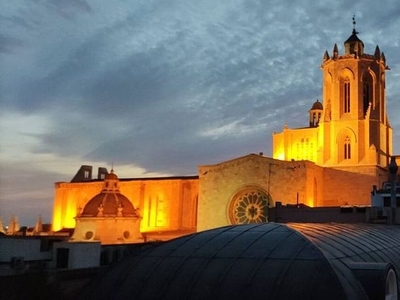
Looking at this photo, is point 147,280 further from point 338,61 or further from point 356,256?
point 338,61

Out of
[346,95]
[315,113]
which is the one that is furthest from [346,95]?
[315,113]

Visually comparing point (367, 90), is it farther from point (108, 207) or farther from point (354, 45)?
point (108, 207)

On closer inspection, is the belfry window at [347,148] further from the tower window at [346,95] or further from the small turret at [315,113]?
the small turret at [315,113]

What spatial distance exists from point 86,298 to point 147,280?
1.64 meters

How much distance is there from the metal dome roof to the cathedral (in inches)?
899

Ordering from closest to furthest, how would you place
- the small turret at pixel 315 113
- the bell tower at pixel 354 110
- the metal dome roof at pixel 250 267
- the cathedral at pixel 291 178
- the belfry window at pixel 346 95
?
the metal dome roof at pixel 250 267
the cathedral at pixel 291 178
the bell tower at pixel 354 110
the belfry window at pixel 346 95
the small turret at pixel 315 113

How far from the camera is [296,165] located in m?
37.2

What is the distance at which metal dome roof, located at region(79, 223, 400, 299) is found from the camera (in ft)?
35.4

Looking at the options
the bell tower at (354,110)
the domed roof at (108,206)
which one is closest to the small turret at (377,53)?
the bell tower at (354,110)

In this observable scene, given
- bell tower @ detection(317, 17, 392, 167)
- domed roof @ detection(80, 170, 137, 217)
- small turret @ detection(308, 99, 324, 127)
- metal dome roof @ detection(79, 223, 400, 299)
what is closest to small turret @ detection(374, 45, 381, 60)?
bell tower @ detection(317, 17, 392, 167)

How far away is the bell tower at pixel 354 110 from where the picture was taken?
4072cm

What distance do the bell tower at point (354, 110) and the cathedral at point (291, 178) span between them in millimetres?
73

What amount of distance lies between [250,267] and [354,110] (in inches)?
1261

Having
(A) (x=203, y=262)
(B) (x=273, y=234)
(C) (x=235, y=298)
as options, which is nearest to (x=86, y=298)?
(A) (x=203, y=262)
